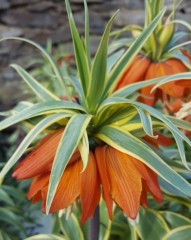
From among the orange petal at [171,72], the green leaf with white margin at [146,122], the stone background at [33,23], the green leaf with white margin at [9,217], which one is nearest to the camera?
the green leaf with white margin at [146,122]

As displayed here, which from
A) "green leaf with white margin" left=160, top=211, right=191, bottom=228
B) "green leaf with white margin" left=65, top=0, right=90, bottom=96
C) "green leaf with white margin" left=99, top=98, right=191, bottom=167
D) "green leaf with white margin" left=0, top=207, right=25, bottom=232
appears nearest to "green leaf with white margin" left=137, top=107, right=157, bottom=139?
"green leaf with white margin" left=99, top=98, right=191, bottom=167

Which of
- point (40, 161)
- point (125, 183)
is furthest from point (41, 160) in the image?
point (125, 183)

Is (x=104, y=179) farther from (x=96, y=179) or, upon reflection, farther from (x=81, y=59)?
(x=81, y=59)

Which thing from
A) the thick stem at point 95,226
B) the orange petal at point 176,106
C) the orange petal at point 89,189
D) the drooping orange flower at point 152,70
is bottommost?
the thick stem at point 95,226

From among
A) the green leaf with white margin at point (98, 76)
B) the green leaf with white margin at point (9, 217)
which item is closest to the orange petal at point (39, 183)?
the green leaf with white margin at point (98, 76)

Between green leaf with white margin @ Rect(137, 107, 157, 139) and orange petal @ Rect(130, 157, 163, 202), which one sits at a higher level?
green leaf with white margin @ Rect(137, 107, 157, 139)

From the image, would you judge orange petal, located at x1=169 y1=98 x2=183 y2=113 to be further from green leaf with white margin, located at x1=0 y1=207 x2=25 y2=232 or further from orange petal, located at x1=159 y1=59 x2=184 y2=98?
green leaf with white margin, located at x1=0 y1=207 x2=25 y2=232

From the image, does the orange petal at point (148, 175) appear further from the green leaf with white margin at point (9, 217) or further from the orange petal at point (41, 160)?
the green leaf with white margin at point (9, 217)
